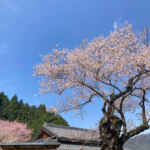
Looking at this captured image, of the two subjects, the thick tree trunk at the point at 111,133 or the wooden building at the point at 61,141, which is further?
the wooden building at the point at 61,141

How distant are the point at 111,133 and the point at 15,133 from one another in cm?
2317

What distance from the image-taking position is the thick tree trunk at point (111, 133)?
694cm

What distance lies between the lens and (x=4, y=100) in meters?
46.2

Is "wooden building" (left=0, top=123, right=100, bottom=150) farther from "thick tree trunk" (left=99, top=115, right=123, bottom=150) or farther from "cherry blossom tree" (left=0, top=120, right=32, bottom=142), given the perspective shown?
"cherry blossom tree" (left=0, top=120, right=32, bottom=142)

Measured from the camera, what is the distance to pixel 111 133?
278 inches

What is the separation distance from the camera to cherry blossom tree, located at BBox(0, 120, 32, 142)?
2473cm

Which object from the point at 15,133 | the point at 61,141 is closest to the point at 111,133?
the point at 61,141

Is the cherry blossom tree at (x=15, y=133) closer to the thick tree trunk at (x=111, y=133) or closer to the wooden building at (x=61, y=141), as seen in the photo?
the wooden building at (x=61, y=141)

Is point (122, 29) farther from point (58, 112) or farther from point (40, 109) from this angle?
point (40, 109)

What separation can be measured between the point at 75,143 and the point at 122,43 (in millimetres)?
11023

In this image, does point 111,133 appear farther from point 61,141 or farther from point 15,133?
point 15,133

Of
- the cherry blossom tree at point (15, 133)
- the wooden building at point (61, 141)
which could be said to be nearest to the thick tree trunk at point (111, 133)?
the wooden building at point (61, 141)

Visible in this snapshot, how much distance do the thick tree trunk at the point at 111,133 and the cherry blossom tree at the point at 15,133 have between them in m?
20.1

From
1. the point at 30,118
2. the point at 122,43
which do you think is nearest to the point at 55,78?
the point at 122,43
